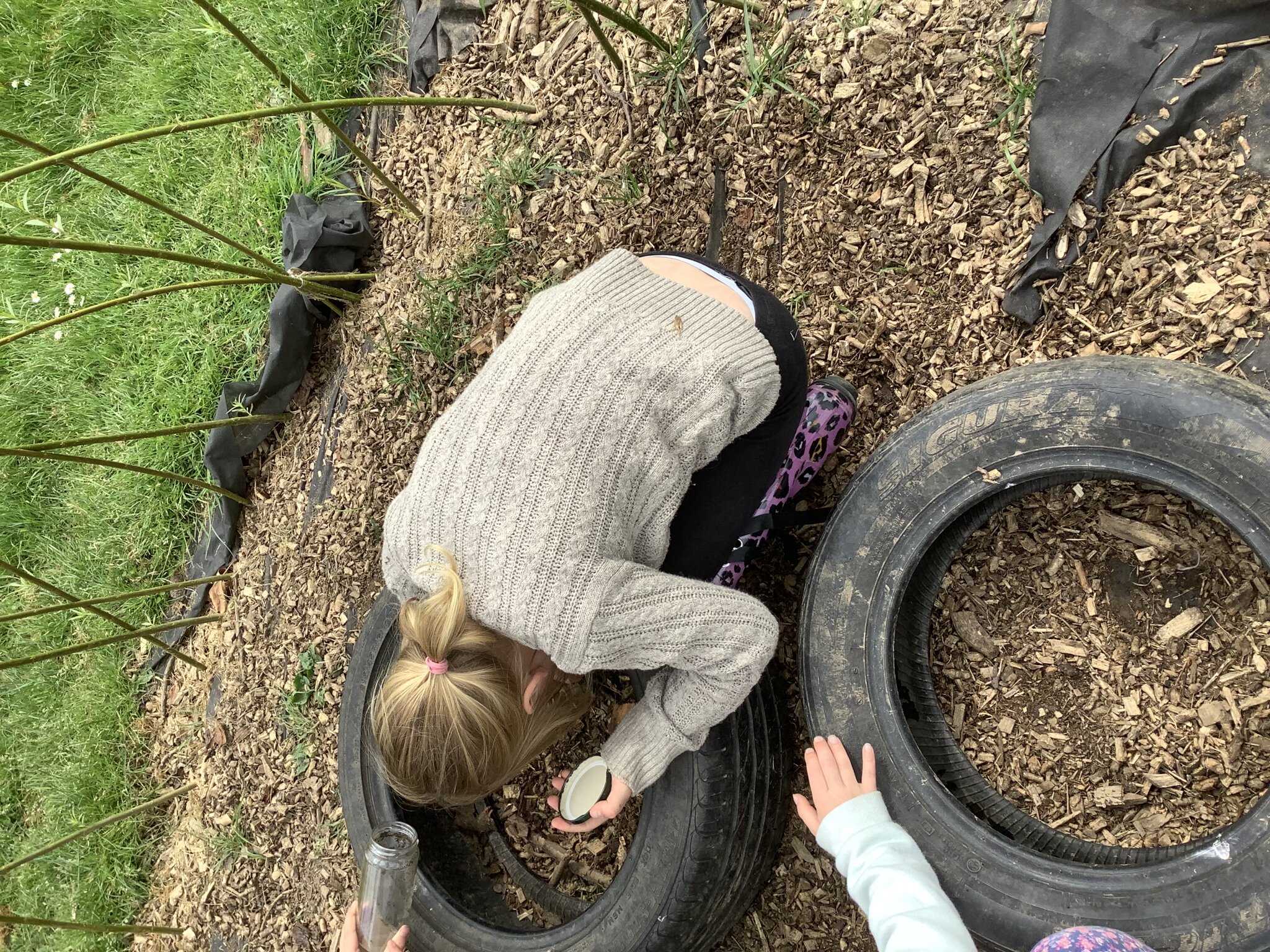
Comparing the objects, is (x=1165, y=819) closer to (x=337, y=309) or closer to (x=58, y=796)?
(x=337, y=309)

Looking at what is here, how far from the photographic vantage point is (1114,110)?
2064 mm

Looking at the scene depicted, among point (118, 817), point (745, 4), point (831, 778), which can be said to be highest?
point (745, 4)

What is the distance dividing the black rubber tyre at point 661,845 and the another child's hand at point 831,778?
0.17m

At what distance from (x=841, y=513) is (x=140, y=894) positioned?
3.10 meters

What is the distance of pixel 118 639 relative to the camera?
2.60m

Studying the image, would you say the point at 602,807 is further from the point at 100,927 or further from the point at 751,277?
the point at 100,927

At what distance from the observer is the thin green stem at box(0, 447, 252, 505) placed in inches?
90.5

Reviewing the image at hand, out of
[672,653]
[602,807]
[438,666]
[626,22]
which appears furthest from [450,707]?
[626,22]

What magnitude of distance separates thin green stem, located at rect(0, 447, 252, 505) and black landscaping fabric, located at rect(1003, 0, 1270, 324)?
2604 mm

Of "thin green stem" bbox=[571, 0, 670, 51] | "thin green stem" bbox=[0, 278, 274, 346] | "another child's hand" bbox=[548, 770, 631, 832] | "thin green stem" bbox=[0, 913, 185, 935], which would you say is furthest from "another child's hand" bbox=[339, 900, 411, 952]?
"thin green stem" bbox=[571, 0, 670, 51]

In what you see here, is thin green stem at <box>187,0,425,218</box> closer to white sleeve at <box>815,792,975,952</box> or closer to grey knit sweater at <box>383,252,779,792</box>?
grey knit sweater at <box>383,252,779,792</box>

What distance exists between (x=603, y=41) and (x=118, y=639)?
2301 millimetres

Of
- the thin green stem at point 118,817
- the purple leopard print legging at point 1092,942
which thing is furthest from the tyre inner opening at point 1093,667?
the thin green stem at point 118,817

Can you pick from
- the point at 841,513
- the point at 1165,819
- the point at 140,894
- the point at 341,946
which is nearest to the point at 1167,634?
the point at 1165,819
